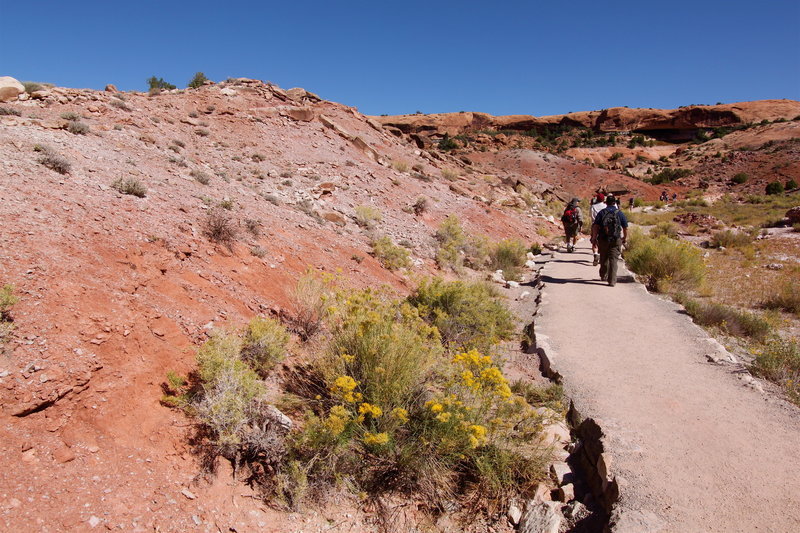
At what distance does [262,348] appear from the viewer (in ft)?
13.7

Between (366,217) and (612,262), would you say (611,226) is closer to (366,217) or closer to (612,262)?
(612,262)

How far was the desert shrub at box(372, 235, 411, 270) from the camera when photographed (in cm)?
927

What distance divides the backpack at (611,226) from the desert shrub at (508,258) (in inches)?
127

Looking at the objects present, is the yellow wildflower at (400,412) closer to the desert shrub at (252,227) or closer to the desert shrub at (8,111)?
the desert shrub at (252,227)

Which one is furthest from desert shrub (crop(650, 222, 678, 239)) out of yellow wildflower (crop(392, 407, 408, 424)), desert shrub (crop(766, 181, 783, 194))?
desert shrub (crop(766, 181, 783, 194))

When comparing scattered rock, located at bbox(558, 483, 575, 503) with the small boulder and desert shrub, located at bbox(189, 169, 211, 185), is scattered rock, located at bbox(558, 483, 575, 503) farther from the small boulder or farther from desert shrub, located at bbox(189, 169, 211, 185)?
the small boulder

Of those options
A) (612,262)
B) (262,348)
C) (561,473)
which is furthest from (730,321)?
(262,348)

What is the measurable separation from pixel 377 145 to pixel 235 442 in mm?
20268

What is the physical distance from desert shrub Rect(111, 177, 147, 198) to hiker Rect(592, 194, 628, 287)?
8243 millimetres

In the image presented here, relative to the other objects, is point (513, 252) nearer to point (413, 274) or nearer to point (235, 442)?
point (413, 274)

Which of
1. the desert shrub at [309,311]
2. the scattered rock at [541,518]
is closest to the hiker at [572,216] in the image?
the desert shrub at [309,311]

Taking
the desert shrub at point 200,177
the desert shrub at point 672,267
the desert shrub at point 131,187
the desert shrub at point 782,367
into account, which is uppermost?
the desert shrub at point 200,177

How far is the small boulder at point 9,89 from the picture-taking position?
433 inches

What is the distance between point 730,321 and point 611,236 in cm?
242
